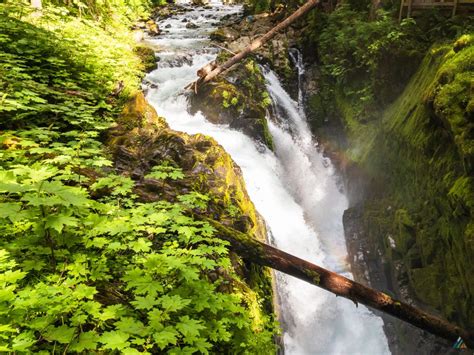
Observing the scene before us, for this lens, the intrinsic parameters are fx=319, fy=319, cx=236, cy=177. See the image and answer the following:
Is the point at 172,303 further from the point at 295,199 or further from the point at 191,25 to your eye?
the point at 191,25

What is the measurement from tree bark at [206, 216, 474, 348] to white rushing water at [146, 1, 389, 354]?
233 cm

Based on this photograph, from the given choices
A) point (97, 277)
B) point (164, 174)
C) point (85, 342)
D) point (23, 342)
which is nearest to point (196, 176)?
point (164, 174)

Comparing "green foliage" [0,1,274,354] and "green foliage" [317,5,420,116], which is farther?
"green foliage" [317,5,420,116]

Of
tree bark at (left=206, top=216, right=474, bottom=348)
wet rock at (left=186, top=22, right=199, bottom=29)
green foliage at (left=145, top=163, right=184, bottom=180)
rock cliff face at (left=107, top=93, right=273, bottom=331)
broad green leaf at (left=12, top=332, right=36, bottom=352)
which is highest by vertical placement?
wet rock at (left=186, top=22, right=199, bottom=29)

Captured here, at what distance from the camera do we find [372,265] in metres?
7.62

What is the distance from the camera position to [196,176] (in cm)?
516

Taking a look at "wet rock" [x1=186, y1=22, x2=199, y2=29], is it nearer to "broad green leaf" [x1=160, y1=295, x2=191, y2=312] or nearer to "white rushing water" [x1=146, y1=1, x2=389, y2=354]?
"white rushing water" [x1=146, y1=1, x2=389, y2=354]

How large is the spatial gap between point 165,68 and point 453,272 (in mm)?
11005

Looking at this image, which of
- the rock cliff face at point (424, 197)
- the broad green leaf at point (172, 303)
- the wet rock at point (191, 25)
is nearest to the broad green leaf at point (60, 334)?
the broad green leaf at point (172, 303)

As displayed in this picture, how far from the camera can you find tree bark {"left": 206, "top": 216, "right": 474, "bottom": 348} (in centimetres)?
417

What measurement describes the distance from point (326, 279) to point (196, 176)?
8.14 feet

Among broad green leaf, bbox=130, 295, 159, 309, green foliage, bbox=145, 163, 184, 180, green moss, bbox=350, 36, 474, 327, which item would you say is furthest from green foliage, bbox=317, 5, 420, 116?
→ broad green leaf, bbox=130, 295, 159, 309

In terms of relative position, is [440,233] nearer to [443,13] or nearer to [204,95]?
[443,13]

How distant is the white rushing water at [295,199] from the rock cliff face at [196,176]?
2.21 meters
